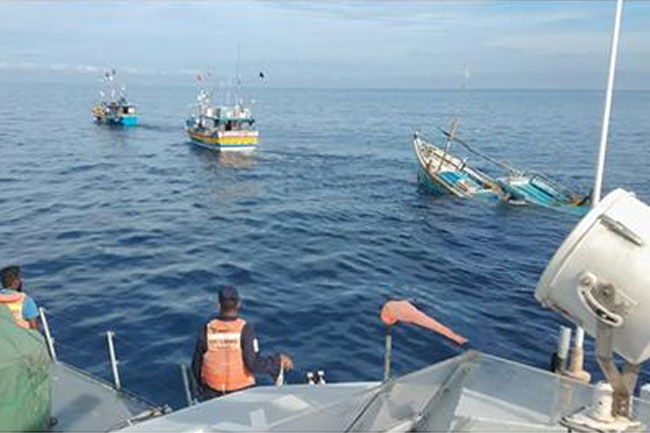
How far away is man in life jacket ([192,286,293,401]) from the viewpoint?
22.3 ft

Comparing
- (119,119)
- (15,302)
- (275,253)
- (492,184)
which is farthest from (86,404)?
(119,119)

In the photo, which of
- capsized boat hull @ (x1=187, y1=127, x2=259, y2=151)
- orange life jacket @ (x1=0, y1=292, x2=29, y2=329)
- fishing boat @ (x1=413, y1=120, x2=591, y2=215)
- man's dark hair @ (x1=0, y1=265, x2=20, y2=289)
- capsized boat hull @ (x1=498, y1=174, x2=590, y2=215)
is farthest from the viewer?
capsized boat hull @ (x1=187, y1=127, x2=259, y2=151)

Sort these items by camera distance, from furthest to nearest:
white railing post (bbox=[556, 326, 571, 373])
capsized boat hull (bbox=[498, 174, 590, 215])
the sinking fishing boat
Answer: the sinking fishing boat
capsized boat hull (bbox=[498, 174, 590, 215])
white railing post (bbox=[556, 326, 571, 373])

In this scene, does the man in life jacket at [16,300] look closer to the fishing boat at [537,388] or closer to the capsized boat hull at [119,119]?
the fishing boat at [537,388]

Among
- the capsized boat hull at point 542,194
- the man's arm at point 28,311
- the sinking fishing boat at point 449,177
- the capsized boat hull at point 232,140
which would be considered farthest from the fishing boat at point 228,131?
the man's arm at point 28,311

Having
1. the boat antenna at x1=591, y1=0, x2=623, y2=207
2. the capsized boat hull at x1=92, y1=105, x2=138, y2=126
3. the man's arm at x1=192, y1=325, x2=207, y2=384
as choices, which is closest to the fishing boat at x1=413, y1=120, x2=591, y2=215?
the boat antenna at x1=591, y1=0, x2=623, y2=207

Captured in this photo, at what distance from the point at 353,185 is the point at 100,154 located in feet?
81.6

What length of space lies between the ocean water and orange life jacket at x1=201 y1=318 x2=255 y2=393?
19.8ft

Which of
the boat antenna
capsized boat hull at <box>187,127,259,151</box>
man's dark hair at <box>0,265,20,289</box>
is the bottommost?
capsized boat hull at <box>187,127,259,151</box>

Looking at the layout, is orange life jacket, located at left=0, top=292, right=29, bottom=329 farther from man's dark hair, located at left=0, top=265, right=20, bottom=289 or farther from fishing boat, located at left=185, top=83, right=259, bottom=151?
fishing boat, located at left=185, top=83, right=259, bottom=151

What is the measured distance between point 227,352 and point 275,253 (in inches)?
713

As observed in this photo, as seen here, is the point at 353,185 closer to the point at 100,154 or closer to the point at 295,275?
the point at 295,275

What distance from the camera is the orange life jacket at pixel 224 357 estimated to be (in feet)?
22.3

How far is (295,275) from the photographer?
2202cm
